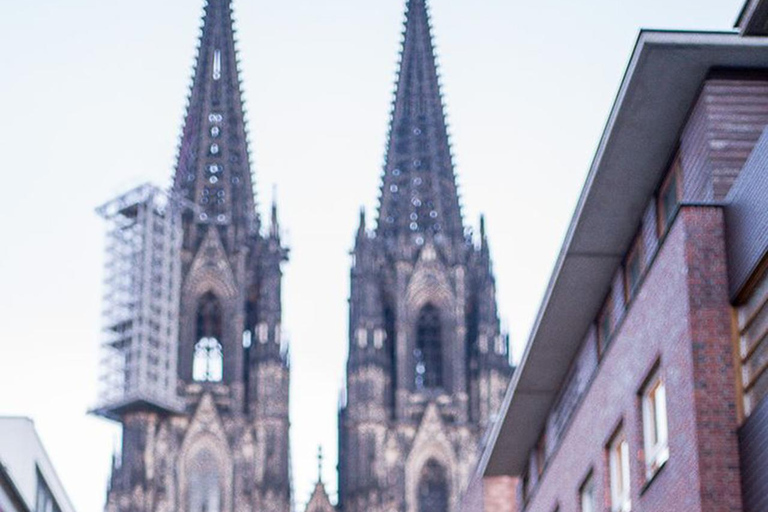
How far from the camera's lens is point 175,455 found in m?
79.8

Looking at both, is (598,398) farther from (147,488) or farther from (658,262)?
(147,488)

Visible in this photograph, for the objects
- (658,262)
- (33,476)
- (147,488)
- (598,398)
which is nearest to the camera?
(658,262)

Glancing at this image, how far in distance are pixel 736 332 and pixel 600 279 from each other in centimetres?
659

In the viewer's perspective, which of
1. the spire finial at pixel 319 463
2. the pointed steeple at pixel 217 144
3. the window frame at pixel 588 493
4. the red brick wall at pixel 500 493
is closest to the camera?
the window frame at pixel 588 493

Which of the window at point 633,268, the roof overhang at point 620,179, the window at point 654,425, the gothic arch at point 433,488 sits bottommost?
the window at point 654,425

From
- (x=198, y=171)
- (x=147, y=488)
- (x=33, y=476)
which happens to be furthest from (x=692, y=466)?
(x=198, y=171)

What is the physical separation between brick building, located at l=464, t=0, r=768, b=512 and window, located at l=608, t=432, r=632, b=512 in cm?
4

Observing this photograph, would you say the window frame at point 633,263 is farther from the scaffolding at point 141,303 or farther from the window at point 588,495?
the scaffolding at point 141,303

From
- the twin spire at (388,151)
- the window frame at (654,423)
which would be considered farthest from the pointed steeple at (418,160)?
the window frame at (654,423)

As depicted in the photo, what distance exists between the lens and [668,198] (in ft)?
83.5

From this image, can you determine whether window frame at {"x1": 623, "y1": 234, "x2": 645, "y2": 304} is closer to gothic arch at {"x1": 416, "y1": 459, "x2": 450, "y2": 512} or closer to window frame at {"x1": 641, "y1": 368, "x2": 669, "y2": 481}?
window frame at {"x1": 641, "y1": 368, "x2": 669, "y2": 481}

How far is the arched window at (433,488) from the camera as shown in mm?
80062

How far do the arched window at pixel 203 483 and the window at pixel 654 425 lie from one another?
56.0 metres

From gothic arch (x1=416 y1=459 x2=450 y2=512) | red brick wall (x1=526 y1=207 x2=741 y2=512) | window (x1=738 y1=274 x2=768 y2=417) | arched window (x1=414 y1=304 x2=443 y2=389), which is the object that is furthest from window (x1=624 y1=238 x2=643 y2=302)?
arched window (x1=414 y1=304 x2=443 y2=389)
